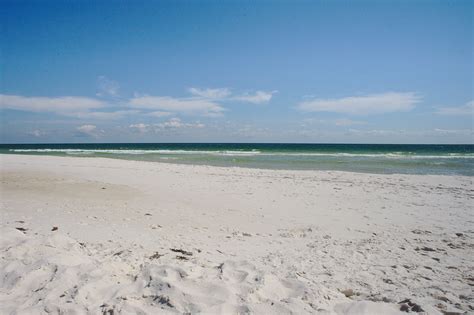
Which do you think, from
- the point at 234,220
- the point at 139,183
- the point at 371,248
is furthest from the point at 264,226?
the point at 139,183

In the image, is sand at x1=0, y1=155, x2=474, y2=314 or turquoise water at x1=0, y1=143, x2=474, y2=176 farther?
turquoise water at x1=0, y1=143, x2=474, y2=176

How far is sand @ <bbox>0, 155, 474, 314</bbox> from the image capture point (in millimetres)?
3001

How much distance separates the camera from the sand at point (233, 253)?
300 cm

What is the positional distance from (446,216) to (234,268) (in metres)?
6.09

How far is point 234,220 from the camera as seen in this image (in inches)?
260

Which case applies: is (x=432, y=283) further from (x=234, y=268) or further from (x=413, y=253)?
(x=234, y=268)

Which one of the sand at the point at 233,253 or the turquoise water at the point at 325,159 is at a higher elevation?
the turquoise water at the point at 325,159

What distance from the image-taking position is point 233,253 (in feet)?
15.0

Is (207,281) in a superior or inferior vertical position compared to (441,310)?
superior

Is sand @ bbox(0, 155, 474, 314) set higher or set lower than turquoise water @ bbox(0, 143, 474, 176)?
lower

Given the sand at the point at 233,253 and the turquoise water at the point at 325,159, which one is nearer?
the sand at the point at 233,253

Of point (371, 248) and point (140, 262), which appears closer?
point (140, 262)

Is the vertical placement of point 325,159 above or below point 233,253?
above

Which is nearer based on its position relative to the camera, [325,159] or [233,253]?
[233,253]
